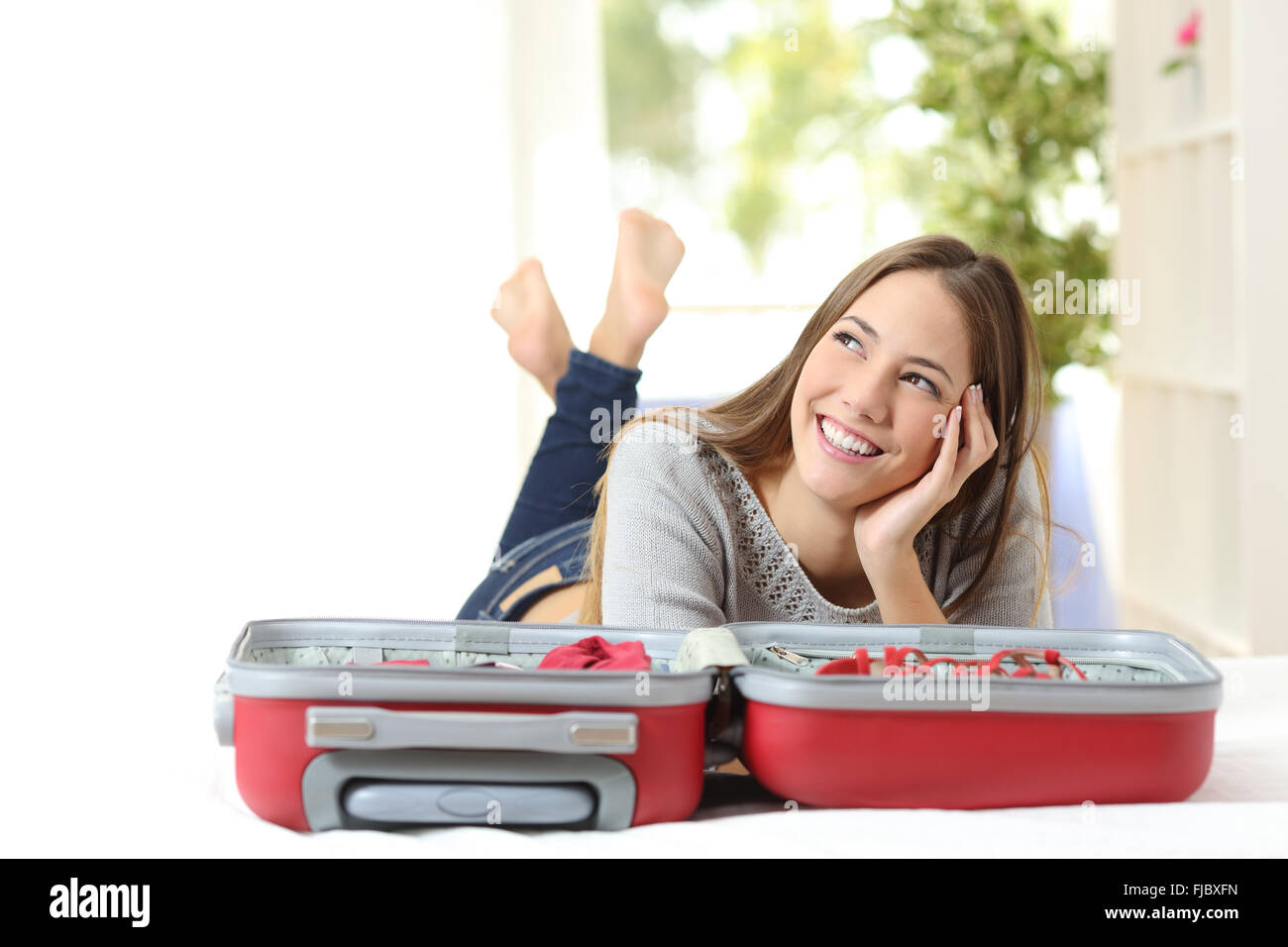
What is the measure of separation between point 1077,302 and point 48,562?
2236mm

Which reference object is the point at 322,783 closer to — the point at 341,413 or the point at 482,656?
the point at 482,656

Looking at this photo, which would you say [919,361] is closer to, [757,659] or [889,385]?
[889,385]

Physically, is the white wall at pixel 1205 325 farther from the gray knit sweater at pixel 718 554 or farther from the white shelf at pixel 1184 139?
the gray knit sweater at pixel 718 554

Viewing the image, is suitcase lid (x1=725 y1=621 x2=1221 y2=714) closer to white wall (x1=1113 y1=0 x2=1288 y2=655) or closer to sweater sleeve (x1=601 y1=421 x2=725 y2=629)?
sweater sleeve (x1=601 y1=421 x2=725 y2=629)

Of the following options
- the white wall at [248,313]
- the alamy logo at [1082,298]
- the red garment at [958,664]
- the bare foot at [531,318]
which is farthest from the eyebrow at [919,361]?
the alamy logo at [1082,298]

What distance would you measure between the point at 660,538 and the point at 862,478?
18 centimetres

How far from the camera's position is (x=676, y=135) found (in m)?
5.82

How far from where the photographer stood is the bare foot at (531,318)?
5.32 ft

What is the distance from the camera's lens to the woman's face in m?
1.00

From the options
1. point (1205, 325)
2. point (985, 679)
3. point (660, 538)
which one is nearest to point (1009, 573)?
point (660, 538)
